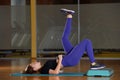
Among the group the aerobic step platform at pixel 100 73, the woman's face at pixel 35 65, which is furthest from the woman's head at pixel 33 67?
the aerobic step platform at pixel 100 73

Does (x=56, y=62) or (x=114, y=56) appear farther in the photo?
(x=114, y=56)

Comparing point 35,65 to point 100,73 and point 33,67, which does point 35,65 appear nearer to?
point 33,67

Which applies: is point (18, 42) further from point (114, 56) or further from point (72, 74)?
point (72, 74)

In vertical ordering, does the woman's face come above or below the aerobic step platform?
above

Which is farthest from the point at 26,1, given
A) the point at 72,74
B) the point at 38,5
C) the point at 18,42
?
the point at 72,74

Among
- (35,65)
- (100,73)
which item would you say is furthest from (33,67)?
(100,73)

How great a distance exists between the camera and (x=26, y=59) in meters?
11.4

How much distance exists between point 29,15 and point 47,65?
443cm

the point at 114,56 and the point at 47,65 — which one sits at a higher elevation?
the point at 47,65

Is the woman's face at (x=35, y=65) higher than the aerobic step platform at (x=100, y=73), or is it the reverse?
the woman's face at (x=35, y=65)

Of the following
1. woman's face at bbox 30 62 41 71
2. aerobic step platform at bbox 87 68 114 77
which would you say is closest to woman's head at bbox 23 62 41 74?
woman's face at bbox 30 62 41 71

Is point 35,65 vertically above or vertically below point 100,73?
above

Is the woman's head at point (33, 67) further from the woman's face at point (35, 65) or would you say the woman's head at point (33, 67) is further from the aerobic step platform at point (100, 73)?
the aerobic step platform at point (100, 73)

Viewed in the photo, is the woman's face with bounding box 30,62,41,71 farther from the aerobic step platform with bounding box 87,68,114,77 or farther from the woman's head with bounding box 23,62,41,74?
the aerobic step platform with bounding box 87,68,114,77
